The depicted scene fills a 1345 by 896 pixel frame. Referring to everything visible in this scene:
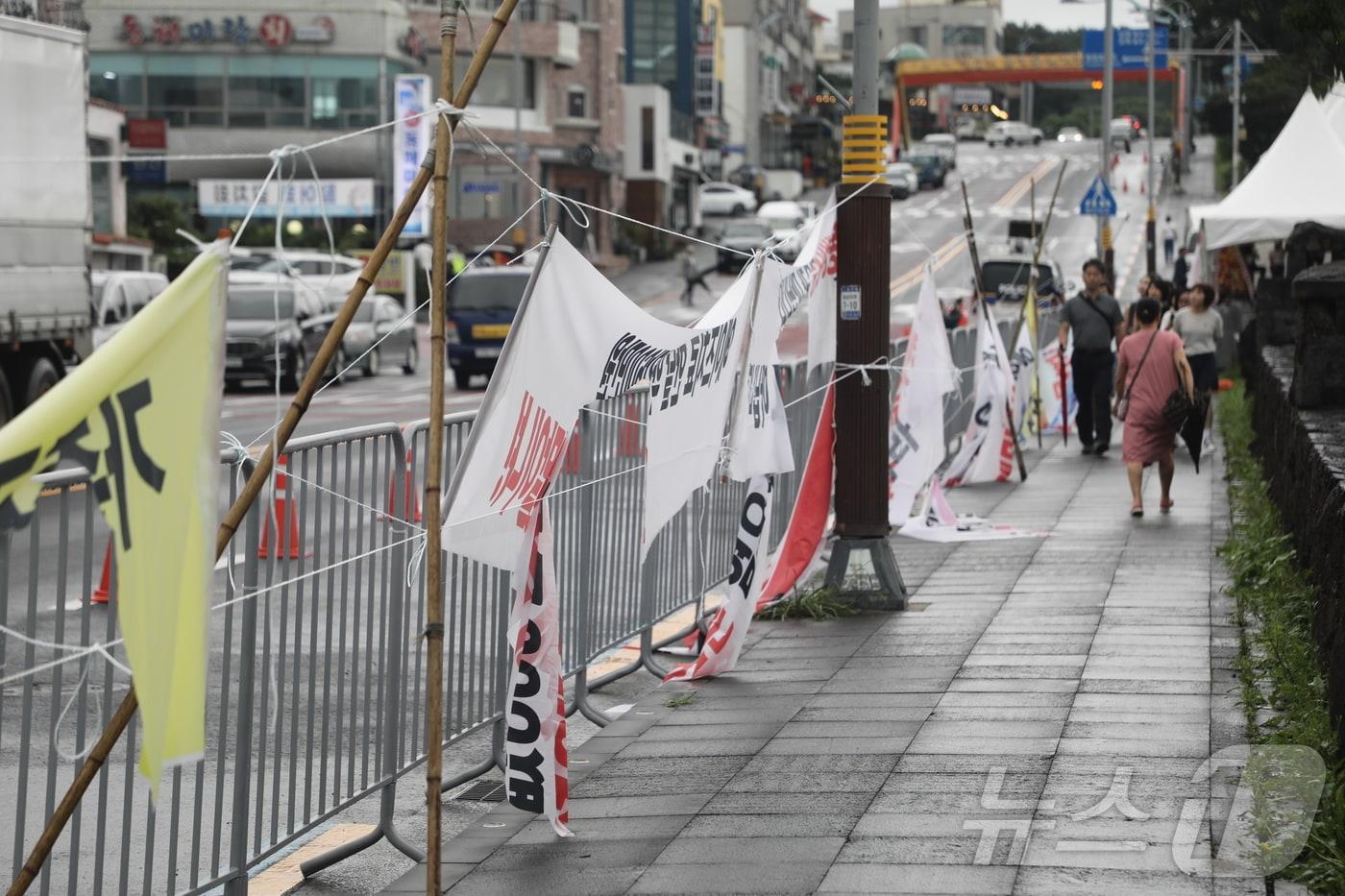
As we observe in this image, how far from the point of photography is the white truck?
1823cm

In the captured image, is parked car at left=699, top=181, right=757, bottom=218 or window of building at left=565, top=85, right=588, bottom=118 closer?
window of building at left=565, top=85, right=588, bottom=118

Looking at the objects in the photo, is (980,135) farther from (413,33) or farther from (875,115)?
(875,115)

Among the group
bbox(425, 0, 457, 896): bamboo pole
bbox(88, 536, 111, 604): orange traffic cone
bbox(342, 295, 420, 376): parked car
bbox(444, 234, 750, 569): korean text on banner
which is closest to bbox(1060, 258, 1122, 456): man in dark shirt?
bbox(444, 234, 750, 569): korean text on banner

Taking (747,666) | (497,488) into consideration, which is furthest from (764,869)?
(747,666)

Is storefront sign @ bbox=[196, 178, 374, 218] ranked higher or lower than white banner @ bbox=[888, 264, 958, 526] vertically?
higher

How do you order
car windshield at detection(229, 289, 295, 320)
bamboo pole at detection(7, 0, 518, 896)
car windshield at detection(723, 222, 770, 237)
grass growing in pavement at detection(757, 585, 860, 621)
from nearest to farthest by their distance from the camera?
bamboo pole at detection(7, 0, 518, 896), grass growing in pavement at detection(757, 585, 860, 621), car windshield at detection(229, 289, 295, 320), car windshield at detection(723, 222, 770, 237)

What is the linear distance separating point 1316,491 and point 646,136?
75.1 m

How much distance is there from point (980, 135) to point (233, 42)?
7562 cm

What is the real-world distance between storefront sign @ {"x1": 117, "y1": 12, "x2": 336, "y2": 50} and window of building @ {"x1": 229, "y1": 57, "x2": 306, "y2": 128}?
63cm

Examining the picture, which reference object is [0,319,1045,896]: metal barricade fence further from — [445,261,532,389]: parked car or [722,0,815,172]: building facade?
[722,0,815,172]: building facade

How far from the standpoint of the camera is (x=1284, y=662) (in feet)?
24.9

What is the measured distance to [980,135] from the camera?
5108 inches

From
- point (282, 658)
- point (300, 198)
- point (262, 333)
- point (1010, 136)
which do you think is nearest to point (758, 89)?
point (1010, 136)

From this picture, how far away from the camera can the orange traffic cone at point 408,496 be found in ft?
20.7
